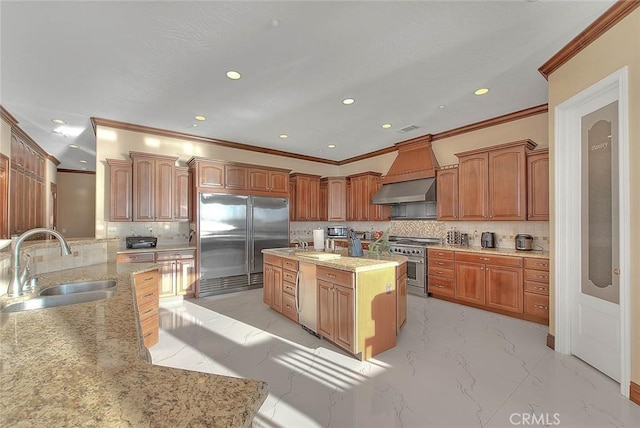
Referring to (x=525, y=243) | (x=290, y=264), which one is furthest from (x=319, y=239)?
(x=525, y=243)

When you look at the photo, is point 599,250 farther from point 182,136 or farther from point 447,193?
point 182,136

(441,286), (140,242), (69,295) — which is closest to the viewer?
(69,295)

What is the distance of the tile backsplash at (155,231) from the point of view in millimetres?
4684

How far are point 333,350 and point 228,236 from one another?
3040mm

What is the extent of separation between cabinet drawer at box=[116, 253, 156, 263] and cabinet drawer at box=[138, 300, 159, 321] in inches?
63.9

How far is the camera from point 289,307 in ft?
12.0

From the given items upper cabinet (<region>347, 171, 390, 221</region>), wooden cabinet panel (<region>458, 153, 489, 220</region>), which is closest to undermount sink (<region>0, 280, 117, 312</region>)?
wooden cabinet panel (<region>458, 153, 489, 220</region>)

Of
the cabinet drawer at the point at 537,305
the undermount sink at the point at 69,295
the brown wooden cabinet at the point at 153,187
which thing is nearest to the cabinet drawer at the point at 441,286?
the cabinet drawer at the point at 537,305

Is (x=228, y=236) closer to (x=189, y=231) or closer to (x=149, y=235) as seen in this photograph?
(x=189, y=231)

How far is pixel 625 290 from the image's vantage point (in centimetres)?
212

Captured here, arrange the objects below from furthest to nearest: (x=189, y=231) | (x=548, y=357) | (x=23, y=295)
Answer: (x=189, y=231) → (x=548, y=357) → (x=23, y=295)

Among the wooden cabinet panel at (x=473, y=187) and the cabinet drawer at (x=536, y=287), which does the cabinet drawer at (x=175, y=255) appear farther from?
the cabinet drawer at (x=536, y=287)

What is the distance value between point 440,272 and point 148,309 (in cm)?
415

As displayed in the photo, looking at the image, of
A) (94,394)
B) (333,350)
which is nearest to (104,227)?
(333,350)
